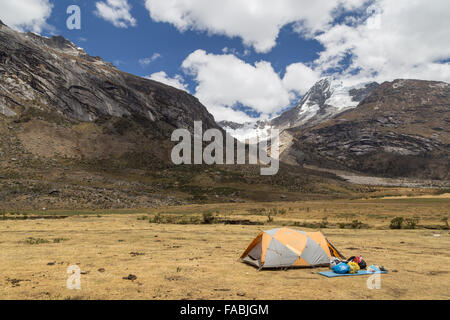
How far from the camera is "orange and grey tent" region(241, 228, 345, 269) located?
14.1 m

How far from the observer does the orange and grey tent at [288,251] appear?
1414 centimetres

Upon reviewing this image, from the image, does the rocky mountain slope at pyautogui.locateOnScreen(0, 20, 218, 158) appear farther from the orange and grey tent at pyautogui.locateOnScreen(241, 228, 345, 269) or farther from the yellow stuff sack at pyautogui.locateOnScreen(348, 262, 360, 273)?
the yellow stuff sack at pyautogui.locateOnScreen(348, 262, 360, 273)

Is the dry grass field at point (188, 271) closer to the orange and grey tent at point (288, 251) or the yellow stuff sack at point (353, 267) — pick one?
the orange and grey tent at point (288, 251)

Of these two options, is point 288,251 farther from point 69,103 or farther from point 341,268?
point 69,103

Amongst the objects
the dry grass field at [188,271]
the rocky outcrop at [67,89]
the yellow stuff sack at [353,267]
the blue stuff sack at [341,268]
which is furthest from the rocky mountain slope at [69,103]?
the yellow stuff sack at [353,267]

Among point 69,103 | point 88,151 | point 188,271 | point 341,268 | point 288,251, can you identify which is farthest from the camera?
point 69,103

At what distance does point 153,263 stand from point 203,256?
3.17 m

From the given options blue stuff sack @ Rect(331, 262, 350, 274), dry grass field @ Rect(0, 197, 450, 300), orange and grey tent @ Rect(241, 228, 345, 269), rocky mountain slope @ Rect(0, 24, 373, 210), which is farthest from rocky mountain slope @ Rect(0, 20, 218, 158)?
blue stuff sack @ Rect(331, 262, 350, 274)

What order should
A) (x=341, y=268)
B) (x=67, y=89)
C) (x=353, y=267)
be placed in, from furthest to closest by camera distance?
(x=67, y=89), (x=353, y=267), (x=341, y=268)

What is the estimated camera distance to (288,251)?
14414 mm

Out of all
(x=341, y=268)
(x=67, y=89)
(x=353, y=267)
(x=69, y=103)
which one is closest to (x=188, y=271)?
(x=341, y=268)

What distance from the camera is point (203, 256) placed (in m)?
16.9
